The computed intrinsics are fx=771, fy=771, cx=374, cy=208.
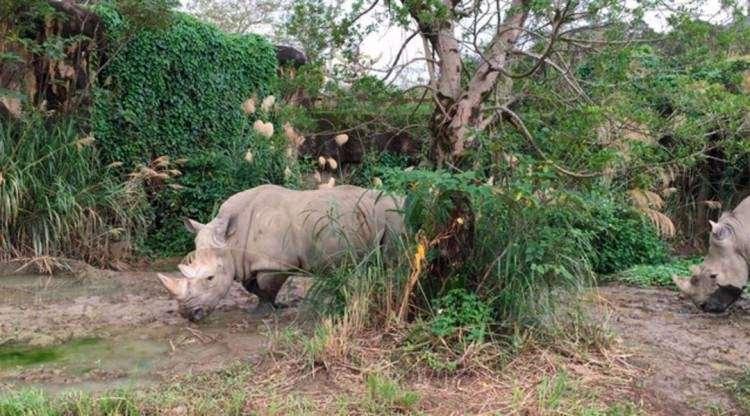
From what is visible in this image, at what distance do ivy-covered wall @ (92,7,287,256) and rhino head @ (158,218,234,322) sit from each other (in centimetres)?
439

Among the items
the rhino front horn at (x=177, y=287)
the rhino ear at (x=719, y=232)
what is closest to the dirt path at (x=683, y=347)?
the rhino ear at (x=719, y=232)

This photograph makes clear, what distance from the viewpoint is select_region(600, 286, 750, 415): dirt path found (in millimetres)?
4758

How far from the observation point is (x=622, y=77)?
17.4 ft

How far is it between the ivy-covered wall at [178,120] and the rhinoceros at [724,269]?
6035 millimetres

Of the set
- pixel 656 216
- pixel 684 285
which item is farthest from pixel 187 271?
pixel 656 216

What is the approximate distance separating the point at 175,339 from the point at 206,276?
0.65 meters

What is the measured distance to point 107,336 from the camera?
625 cm

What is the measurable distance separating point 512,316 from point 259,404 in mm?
1842

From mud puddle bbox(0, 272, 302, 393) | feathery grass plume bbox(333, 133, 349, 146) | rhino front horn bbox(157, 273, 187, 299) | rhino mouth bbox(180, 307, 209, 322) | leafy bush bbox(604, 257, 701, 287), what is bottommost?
leafy bush bbox(604, 257, 701, 287)

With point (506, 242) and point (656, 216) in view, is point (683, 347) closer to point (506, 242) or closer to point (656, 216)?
point (506, 242)

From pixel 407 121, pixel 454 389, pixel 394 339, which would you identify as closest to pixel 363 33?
pixel 407 121

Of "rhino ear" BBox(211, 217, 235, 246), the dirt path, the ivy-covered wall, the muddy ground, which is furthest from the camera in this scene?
the ivy-covered wall

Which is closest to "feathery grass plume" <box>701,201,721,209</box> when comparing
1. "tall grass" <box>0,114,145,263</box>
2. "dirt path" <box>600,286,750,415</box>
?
"dirt path" <box>600,286,750,415</box>

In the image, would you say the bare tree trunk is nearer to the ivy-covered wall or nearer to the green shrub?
the green shrub
